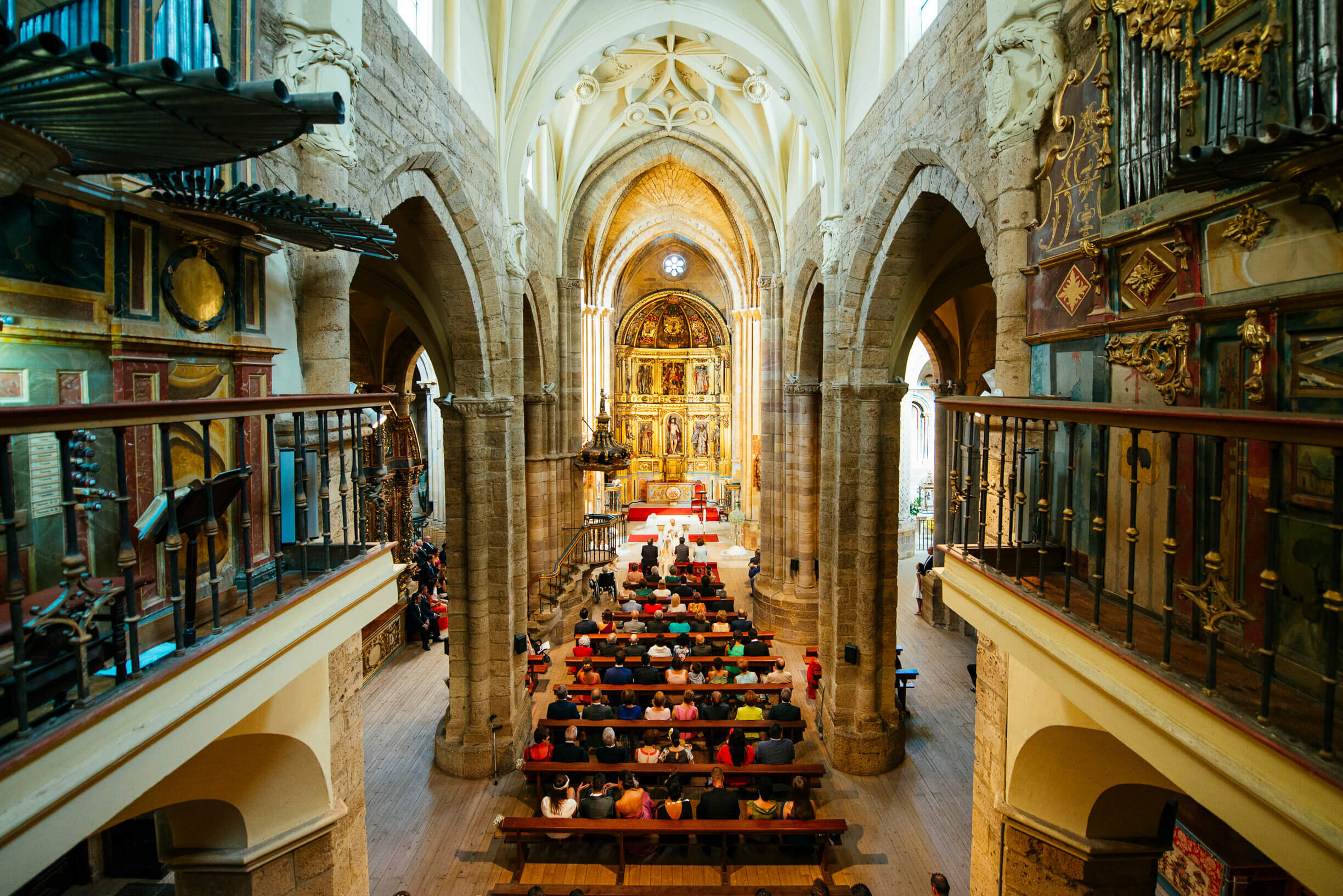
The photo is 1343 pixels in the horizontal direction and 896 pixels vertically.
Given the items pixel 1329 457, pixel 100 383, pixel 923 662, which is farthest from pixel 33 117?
pixel 923 662

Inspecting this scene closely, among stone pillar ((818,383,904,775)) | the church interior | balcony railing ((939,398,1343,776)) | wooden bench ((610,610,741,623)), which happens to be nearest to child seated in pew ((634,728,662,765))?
the church interior

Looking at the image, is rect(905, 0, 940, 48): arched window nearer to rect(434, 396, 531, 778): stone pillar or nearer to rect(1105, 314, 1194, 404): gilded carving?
rect(1105, 314, 1194, 404): gilded carving

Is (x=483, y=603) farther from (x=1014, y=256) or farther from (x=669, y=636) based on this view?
(x=1014, y=256)

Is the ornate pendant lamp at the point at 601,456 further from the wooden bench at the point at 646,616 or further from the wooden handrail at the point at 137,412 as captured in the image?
the wooden handrail at the point at 137,412

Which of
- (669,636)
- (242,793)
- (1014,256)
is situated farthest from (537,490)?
(1014,256)

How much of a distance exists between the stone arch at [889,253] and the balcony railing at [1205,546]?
372cm

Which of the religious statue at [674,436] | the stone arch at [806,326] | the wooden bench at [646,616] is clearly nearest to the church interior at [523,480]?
the wooden bench at [646,616]

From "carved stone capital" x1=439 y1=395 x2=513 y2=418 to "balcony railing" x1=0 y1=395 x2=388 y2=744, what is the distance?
4.09 metres

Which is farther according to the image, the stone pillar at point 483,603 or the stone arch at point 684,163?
the stone arch at point 684,163

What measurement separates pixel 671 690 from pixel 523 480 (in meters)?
3.69

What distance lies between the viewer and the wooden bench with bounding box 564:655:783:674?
10453 millimetres

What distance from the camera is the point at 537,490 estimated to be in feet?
48.0

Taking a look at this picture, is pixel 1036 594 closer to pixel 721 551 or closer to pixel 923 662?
pixel 923 662

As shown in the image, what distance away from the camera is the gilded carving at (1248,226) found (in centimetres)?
277
